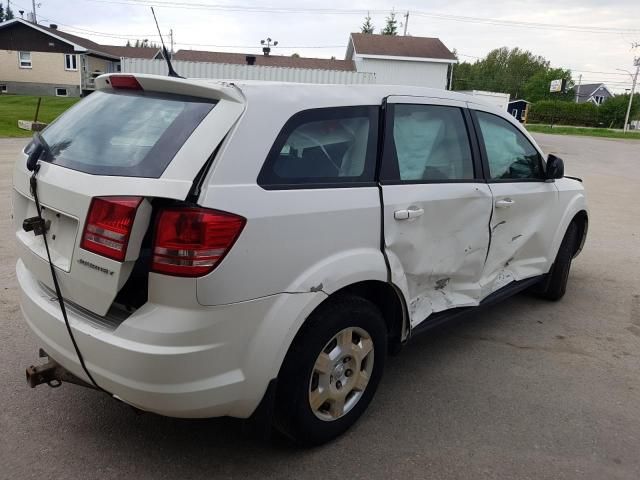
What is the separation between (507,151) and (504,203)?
20.0 inches

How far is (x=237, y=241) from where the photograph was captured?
2166 millimetres

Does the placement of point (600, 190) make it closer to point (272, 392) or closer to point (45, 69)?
point (272, 392)

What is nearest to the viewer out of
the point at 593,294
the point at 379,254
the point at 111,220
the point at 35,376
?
the point at 111,220

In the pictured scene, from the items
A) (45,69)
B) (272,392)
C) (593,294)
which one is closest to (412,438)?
(272,392)

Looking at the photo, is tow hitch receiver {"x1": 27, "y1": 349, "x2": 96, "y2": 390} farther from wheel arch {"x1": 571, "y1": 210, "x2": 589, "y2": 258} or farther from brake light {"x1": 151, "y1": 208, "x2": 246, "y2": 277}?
wheel arch {"x1": 571, "y1": 210, "x2": 589, "y2": 258}

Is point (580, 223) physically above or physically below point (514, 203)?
below

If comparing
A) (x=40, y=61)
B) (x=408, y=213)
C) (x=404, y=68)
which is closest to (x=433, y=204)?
(x=408, y=213)

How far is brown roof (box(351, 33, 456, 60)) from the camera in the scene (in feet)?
121

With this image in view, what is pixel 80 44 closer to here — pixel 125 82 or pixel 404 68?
pixel 404 68

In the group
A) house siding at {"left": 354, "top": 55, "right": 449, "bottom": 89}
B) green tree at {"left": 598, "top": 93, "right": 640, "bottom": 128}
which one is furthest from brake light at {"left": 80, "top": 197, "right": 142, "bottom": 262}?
green tree at {"left": 598, "top": 93, "right": 640, "bottom": 128}

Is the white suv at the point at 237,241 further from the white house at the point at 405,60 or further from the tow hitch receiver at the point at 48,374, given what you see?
the white house at the point at 405,60

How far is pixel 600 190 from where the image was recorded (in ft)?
42.7

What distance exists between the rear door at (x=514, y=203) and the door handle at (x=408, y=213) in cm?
92

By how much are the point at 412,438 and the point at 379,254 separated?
39.9 inches
